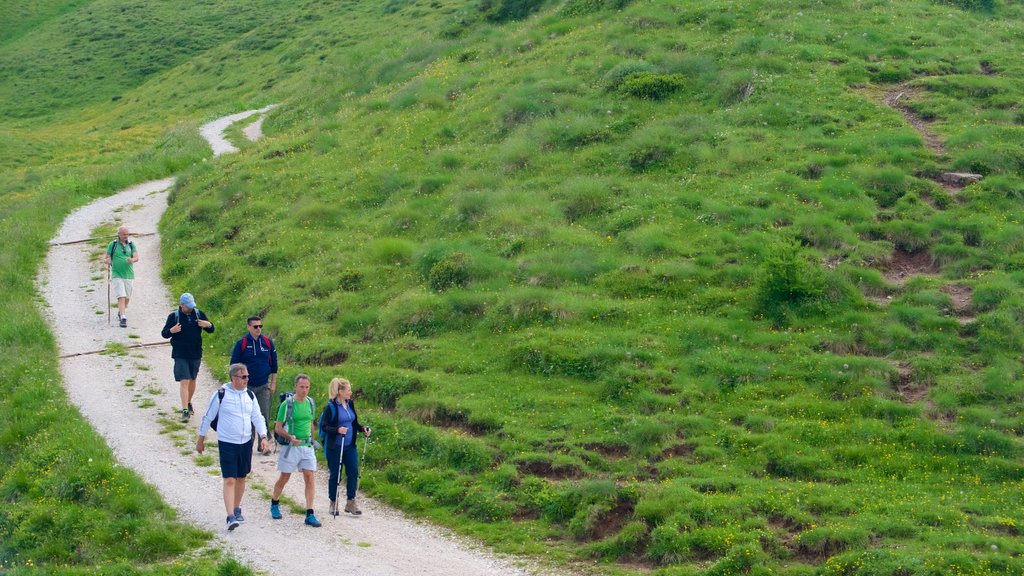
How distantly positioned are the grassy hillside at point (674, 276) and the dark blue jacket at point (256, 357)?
189cm

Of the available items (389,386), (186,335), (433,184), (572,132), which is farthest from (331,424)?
(572,132)

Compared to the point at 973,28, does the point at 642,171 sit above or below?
below

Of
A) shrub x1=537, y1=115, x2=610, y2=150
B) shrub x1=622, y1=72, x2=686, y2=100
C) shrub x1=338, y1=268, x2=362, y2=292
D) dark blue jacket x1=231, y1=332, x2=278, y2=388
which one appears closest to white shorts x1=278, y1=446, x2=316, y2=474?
dark blue jacket x1=231, y1=332, x2=278, y2=388

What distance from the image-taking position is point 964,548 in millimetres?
11117

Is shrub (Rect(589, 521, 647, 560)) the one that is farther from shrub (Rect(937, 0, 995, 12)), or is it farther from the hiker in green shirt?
shrub (Rect(937, 0, 995, 12))

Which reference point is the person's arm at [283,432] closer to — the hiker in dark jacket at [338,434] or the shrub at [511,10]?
the hiker in dark jacket at [338,434]

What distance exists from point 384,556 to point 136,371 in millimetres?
9055

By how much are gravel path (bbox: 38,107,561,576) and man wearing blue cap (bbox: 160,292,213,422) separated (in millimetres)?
A: 615

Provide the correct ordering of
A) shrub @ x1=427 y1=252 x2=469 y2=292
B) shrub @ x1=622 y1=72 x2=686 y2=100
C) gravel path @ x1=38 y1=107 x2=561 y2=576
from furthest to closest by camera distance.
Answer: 1. shrub @ x1=622 y1=72 x2=686 y2=100
2. shrub @ x1=427 y1=252 x2=469 y2=292
3. gravel path @ x1=38 y1=107 x2=561 y2=576

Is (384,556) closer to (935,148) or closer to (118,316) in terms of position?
(118,316)

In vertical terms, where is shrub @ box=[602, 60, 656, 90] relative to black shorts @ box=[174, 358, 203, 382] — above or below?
above

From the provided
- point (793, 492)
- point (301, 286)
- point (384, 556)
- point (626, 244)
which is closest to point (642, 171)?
point (626, 244)

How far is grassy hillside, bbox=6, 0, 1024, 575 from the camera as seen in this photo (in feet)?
Answer: 42.4

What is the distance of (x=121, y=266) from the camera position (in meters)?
21.3
